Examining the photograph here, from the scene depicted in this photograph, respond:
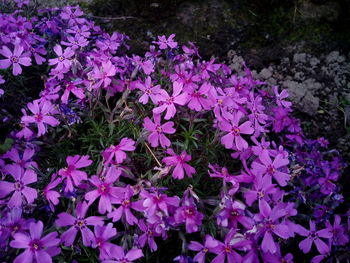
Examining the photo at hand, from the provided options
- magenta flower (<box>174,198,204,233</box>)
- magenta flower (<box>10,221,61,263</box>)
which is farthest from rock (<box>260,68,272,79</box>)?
magenta flower (<box>10,221,61,263</box>)

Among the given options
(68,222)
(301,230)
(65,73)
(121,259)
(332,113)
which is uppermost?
(65,73)

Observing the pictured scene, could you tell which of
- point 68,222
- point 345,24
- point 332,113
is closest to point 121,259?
point 68,222

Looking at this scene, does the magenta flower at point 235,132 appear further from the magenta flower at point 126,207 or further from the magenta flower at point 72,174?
the magenta flower at point 72,174

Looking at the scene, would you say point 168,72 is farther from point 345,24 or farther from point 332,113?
point 345,24

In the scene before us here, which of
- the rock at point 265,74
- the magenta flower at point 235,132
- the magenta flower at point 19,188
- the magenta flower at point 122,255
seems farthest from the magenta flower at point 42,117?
the rock at point 265,74

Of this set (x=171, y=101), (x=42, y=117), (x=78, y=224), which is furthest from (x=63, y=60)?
(x=78, y=224)

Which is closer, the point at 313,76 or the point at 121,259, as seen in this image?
the point at 121,259
